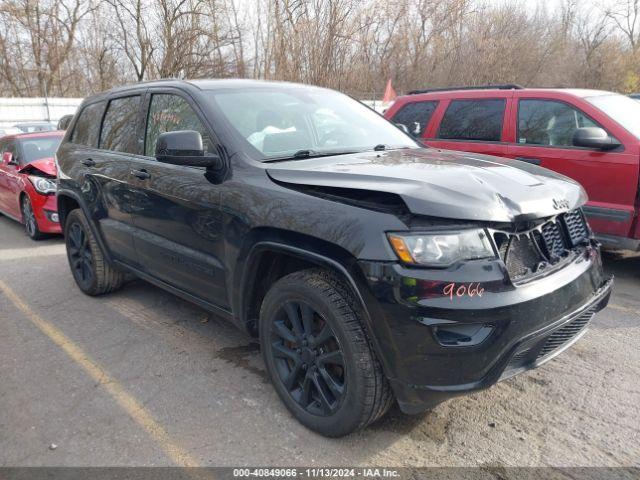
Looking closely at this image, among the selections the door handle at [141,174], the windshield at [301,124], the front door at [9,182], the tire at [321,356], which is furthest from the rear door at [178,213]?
the front door at [9,182]

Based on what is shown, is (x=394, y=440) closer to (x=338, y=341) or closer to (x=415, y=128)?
(x=338, y=341)

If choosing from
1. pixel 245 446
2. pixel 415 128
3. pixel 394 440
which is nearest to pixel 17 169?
pixel 415 128

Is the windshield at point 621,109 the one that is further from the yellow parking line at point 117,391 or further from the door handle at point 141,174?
the yellow parking line at point 117,391

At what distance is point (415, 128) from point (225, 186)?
394cm

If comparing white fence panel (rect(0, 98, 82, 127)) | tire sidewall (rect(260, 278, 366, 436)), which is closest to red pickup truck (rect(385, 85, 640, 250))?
tire sidewall (rect(260, 278, 366, 436))

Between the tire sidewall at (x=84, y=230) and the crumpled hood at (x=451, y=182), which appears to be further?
the tire sidewall at (x=84, y=230)

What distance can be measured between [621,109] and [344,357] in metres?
4.56

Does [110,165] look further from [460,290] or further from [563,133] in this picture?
[563,133]

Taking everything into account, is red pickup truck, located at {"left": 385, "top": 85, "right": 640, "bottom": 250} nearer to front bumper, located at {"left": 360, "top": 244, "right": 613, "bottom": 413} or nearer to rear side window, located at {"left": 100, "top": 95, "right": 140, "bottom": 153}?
rear side window, located at {"left": 100, "top": 95, "right": 140, "bottom": 153}

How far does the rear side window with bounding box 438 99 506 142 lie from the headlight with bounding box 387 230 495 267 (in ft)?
12.9

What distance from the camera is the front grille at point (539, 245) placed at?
233 cm

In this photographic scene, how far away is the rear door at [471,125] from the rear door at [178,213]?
359 centimetres

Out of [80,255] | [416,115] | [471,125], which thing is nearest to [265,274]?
[80,255]

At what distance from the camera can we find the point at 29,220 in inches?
294
